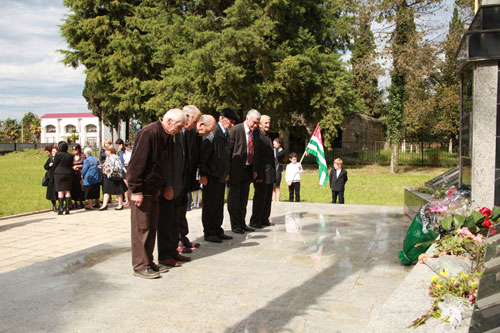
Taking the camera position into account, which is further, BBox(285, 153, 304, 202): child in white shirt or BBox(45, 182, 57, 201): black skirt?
BBox(285, 153, 304, 202): child in white shirt

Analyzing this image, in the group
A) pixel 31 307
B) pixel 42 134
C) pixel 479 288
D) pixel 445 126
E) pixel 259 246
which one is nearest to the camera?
pixel 479 288

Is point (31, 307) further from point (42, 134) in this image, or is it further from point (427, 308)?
point (42, 134)

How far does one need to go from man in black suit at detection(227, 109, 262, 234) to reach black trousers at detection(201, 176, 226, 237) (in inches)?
17.4

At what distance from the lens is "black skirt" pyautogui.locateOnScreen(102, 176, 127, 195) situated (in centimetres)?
1227

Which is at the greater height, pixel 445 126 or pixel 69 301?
pixel 445 126

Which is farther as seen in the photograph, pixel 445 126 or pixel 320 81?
pixel 445 126

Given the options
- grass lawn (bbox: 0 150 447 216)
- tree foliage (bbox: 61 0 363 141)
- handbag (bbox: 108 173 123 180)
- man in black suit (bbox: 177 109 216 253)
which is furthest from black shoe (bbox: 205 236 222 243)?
tree foliage (bbox: 61 0 363 141)

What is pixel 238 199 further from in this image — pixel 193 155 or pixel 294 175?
pixel 294 175

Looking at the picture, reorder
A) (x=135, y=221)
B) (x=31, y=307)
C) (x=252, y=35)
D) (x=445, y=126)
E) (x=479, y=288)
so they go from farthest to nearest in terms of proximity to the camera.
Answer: (x=445, y=126), (x=252, y=35), (x=135, y=221), (x=31, y=307), (x=479, y=288)

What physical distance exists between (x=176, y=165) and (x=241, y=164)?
2043mm

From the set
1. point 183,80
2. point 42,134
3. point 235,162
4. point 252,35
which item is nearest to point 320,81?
point 252,35

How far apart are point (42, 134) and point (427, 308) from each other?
140 metres

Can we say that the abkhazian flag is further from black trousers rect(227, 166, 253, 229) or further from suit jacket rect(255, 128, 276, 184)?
black trousers rect(227, 166, 253, 229)

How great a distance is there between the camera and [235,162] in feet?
24.7
